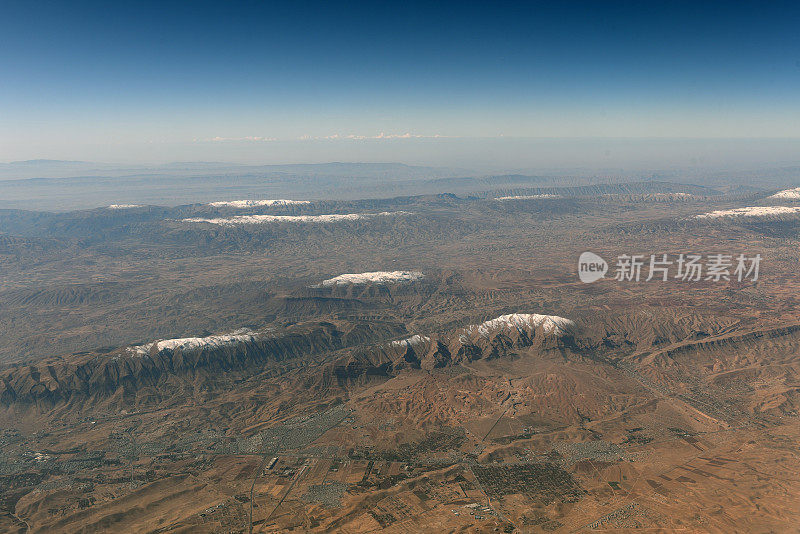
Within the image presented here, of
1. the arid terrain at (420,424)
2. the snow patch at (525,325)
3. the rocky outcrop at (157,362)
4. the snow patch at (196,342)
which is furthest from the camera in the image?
the snow patch at (525,325)

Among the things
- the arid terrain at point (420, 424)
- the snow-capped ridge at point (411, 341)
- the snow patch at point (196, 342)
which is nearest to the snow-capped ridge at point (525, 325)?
the arid terrain at point (420, 424)

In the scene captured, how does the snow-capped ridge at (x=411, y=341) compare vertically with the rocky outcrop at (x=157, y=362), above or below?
above

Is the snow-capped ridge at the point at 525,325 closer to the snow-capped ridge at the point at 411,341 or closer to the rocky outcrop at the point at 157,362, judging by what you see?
the snow-capped ridge at the point at 411,341

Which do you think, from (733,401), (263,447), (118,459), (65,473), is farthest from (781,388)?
(65,473)

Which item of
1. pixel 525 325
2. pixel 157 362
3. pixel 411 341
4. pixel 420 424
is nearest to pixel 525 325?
pixel 525 325

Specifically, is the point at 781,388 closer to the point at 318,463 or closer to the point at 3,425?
the point at 318,463

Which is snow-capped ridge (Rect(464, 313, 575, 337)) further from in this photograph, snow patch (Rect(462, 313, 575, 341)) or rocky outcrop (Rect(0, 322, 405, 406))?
rocky outcrop (Rect(0, 322, 405, 406))

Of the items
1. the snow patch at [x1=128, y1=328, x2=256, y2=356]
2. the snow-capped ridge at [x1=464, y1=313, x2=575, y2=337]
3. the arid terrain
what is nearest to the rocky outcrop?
the snow patch at [x1=128, y1=328, x2=256, y2=356]

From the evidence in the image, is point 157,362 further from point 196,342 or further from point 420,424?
point 420,424
